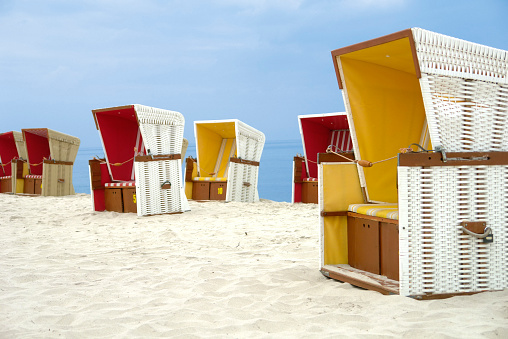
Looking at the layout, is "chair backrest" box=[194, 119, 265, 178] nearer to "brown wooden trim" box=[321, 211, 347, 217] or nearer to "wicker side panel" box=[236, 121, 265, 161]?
"wicker side panel" box=[236, 121, 265, 161]

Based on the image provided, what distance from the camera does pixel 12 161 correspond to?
14633 mm

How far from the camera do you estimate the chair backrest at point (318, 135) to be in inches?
450

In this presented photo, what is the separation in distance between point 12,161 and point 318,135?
9591mm

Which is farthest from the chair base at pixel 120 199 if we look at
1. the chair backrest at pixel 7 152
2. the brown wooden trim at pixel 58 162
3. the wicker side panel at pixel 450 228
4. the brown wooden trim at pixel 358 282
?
the chair backrest at pixel 7 152

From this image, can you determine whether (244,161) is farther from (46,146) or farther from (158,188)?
(46,146)

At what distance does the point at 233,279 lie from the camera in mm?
4211

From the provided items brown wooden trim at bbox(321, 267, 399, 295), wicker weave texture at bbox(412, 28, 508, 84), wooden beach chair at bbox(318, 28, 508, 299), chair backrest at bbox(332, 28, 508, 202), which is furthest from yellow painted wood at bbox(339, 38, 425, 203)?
brown wooden trim at bbox(321, 267, 399, 295)

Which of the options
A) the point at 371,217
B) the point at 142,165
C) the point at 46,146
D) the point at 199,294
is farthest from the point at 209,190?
the point at 371,217

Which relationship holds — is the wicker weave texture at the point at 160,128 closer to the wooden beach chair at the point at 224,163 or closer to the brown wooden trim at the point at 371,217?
the wooden beach chair at the point at 224,163

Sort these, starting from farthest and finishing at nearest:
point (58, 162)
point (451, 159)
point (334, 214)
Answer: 1. point (58, 162)
2. point (334, 214)
3. point (451, 159)

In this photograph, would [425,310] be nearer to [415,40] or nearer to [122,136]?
[415,40]

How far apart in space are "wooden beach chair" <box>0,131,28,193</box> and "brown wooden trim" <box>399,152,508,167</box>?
14.0 meters

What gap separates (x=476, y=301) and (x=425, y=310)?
0.44 m

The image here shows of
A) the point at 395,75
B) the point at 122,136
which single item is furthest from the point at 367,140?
the point at 122,136
